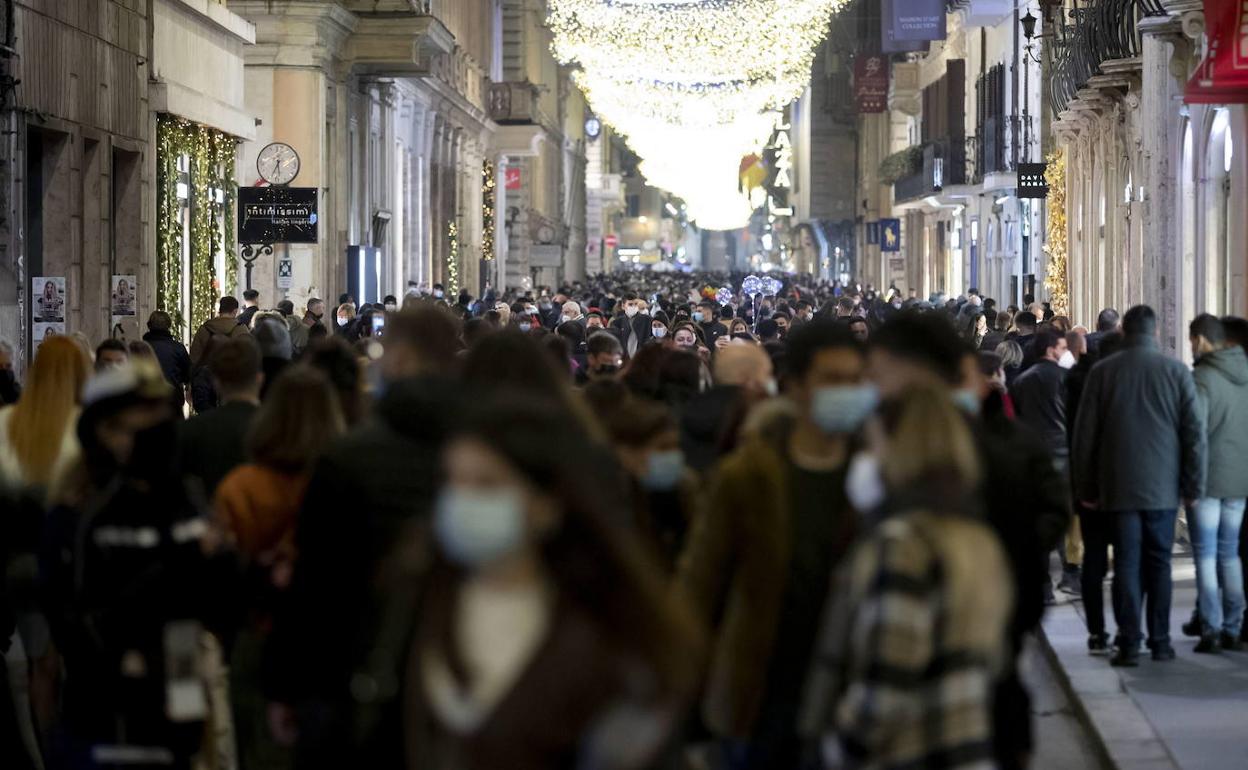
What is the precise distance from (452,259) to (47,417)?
1703 inches

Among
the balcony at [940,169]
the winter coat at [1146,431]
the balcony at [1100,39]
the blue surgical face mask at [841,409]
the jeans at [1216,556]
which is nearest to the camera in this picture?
the blue surgical face mask at [841,409]

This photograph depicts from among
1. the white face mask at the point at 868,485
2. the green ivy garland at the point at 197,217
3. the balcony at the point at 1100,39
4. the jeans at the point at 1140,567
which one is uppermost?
the balcony at the point at 1100,39

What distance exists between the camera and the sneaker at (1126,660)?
11469 millimetres

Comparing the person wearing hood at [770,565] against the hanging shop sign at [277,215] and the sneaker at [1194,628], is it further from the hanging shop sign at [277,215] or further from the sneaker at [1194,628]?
the hanging shop sign at [277,215]

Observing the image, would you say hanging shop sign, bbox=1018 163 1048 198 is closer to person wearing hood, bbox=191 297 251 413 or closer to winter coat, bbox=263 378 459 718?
person wearing hood, bbox=191 297 251 413

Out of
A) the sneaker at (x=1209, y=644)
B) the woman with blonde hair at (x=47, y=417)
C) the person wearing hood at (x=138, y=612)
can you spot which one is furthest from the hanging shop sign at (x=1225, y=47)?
the person wearing hood at (x=138, y=612)

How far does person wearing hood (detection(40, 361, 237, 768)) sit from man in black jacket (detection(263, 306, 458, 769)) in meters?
0.41

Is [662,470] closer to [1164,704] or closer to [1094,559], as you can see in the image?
[1164,704]

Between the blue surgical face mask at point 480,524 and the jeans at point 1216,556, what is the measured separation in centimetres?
840

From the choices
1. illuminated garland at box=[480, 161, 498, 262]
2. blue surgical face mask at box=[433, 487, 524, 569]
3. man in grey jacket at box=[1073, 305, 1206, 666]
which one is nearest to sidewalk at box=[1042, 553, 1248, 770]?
man in grey jacket at box=[1073, 305, 1206, 666]

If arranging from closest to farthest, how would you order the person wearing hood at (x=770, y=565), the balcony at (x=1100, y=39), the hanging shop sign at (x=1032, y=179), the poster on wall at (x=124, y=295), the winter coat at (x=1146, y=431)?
1. the person wearing hood at (x=770, y=565)
2. the winter coat at (x=1146, y=431)
3. the poster on wall at (x=124, y=295)
4. the balcony at (x=1100, y=39)
5. the hanging shop sign at (x=1032, y=179)

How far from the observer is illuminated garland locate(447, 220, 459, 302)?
167 feet

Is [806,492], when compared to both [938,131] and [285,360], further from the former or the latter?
[938,131]

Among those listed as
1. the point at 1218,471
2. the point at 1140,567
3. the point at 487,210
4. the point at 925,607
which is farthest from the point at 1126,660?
the point at 487,210
